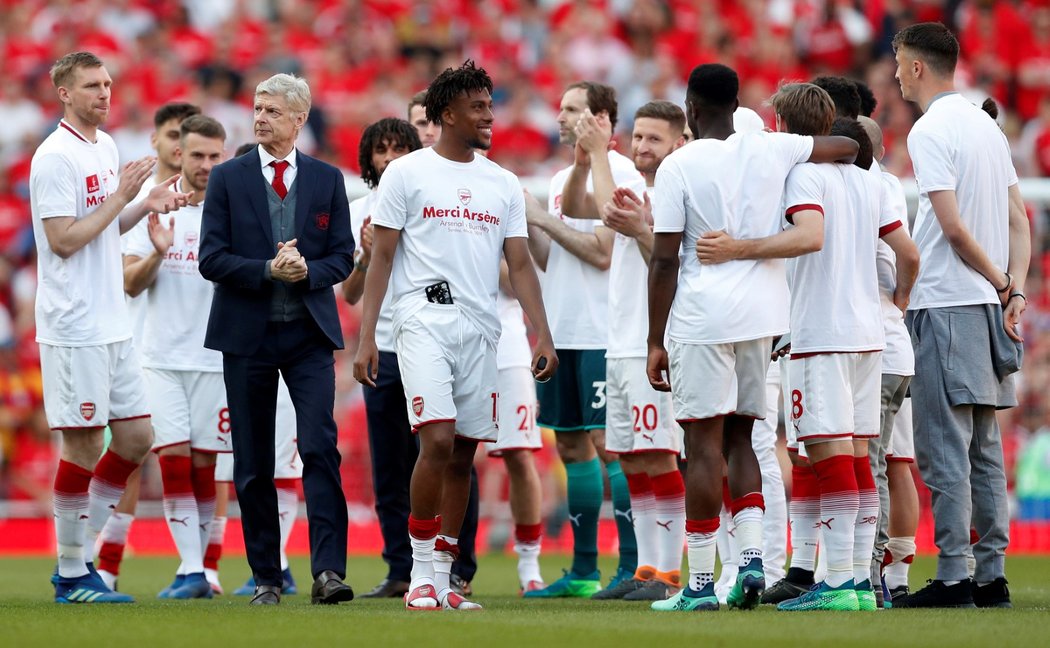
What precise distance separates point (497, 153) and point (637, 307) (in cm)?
1049

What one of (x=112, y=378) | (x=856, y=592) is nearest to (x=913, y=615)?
(x=856, y=592)

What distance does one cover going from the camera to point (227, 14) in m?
22.1

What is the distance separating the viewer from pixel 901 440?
848 cm

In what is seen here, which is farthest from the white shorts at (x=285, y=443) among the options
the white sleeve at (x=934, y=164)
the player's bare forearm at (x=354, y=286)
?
the white sleeve at (x=934, y=164)

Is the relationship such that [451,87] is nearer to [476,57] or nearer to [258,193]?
[258,193]

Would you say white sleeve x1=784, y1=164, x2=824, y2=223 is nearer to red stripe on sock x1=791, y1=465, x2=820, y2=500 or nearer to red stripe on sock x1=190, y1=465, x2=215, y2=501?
red stripe on sock x1=791, y1=465, x2=820, y2=500

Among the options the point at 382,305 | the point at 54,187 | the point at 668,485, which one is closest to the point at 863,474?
the point at 668,485

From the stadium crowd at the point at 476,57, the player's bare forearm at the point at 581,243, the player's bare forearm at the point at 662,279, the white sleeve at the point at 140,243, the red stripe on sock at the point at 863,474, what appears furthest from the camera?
the stadium crowd at the point at 476,57

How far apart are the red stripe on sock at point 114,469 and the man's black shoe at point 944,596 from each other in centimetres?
448

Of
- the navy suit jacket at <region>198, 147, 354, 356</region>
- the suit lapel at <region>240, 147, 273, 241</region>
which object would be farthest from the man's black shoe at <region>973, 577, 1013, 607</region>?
the suit lapel at <region>240, 147, 273, 241</region>

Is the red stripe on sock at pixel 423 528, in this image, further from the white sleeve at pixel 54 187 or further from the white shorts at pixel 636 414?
the white sleeve at pixel 54 187

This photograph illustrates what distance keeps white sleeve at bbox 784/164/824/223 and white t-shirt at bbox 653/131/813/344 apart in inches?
2.3

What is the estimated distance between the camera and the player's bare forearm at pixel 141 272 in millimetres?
9648

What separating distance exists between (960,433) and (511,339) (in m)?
3.12
